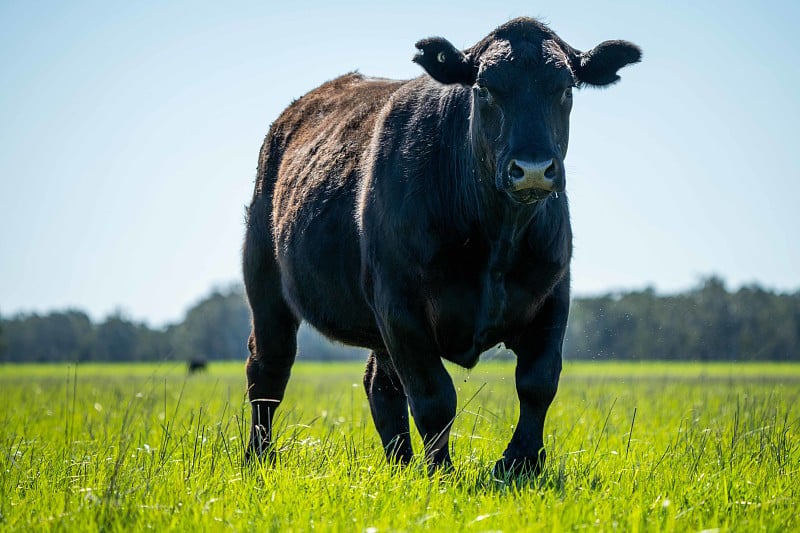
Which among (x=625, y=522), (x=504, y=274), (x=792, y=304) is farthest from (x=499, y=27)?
(x=792, y=304)

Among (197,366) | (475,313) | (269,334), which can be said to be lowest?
(197,366)

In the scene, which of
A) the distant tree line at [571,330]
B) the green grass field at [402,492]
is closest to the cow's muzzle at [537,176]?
the green grass field at [402,492]

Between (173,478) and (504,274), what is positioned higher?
(504,274)

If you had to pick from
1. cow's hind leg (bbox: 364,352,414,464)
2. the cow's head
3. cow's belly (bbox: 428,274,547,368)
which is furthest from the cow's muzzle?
cow's hind leg (bbox: 364,352,414,464)

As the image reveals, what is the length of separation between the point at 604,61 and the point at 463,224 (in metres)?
1.49

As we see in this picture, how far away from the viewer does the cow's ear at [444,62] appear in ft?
19.1

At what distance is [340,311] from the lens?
6.82 metres

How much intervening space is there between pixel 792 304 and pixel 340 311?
92.8 m

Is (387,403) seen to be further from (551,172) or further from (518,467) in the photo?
(551,172)

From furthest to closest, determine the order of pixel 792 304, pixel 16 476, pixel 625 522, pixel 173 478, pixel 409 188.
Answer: pixel 792 304 → pixel 409 188 → pixel 16 476 → pixel 173 478 → pixel 625 522

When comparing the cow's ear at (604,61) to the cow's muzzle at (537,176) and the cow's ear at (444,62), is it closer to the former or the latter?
the cow's ear at (444,62)

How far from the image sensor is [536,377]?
549cm

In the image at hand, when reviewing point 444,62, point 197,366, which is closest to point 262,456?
point 444,62

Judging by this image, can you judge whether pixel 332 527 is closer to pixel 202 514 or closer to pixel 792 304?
pixel 202 514
